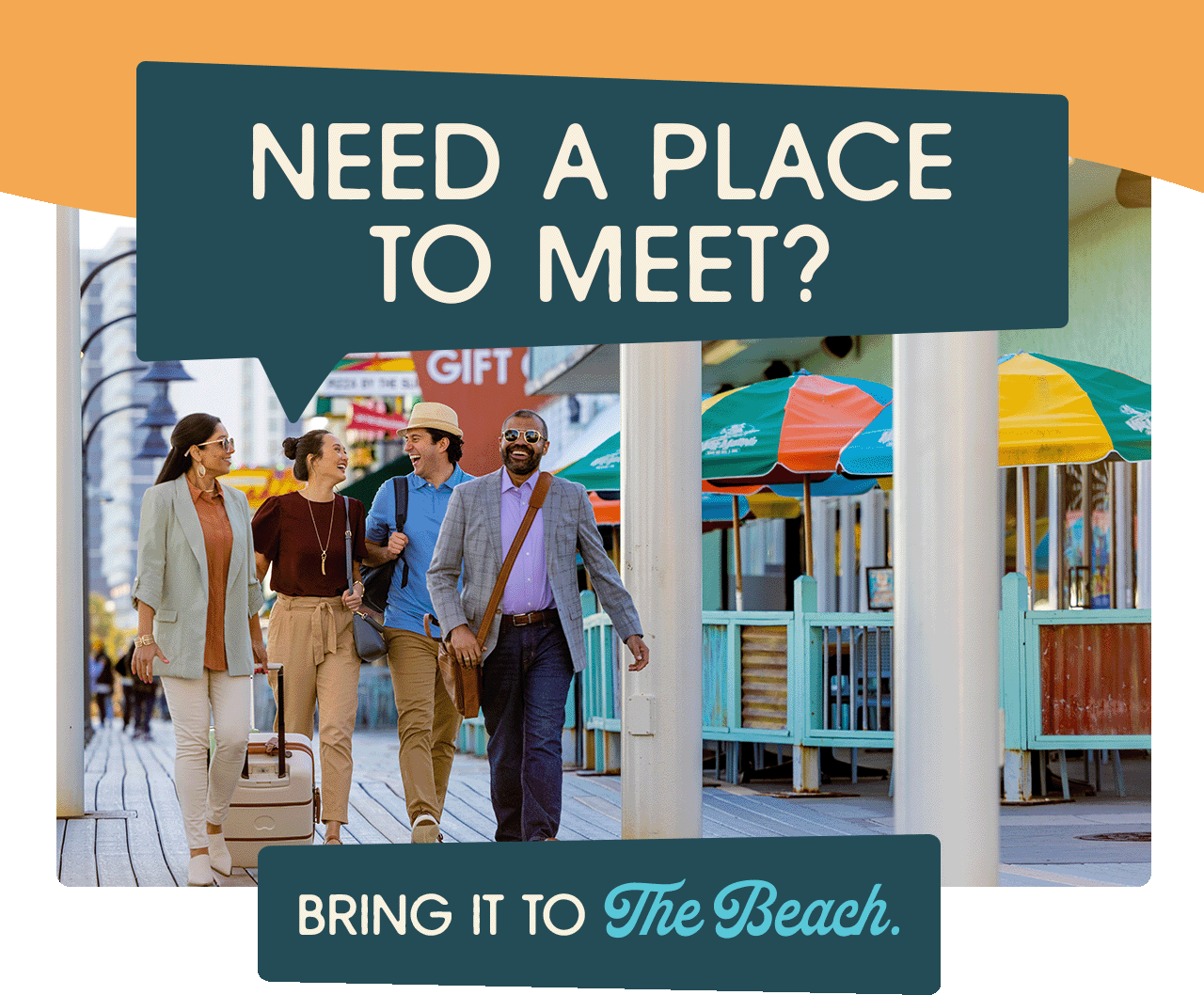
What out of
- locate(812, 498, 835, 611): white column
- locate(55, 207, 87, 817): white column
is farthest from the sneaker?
locate(812, 498, 835, 611): white column

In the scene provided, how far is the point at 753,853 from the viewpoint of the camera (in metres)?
3.92

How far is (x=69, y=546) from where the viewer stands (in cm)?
769

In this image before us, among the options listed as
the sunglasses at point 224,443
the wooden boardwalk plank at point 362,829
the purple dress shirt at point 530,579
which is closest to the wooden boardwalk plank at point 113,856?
the wooden boardwalk plank at point 362,829

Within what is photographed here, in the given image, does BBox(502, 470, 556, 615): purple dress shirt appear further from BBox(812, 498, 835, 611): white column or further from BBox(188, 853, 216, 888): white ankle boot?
BBox(812, 498, 835, 611): white column

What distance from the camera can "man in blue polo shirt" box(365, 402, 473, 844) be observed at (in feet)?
21.4

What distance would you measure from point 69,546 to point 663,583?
3.47 metres

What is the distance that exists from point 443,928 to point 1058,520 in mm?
9856

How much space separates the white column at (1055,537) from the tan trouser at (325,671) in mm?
7811

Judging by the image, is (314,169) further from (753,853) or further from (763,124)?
(753,853)

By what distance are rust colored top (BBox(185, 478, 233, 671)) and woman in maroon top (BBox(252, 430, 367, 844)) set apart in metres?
0.48

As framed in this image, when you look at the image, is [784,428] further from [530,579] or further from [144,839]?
[144,839]

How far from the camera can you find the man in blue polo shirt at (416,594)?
21.4 ft

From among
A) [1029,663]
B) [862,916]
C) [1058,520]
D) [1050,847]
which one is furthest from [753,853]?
[1058,520]

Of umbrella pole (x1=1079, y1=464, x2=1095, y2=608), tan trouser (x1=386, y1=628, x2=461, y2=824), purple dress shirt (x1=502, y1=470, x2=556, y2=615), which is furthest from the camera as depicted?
umbrella pole (x1=1079, y1=464, x2=1095, y2=608)
